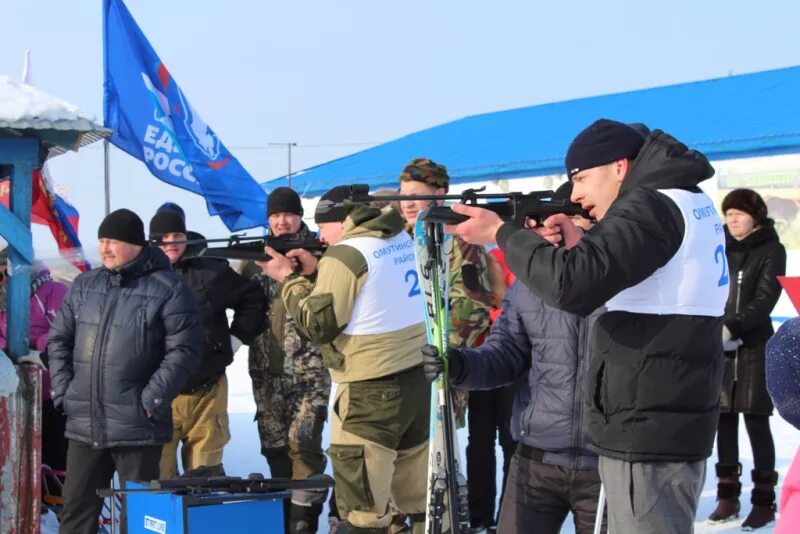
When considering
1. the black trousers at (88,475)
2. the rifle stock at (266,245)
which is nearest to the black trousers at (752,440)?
the rifle stock at (266,245)

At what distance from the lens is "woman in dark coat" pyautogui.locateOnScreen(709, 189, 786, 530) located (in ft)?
20.2

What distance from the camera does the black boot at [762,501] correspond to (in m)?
6.01

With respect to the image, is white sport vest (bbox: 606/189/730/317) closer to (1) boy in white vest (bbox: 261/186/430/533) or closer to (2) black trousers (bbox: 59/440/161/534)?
(1) boy in white vest (bbox: 261/186/430/533)

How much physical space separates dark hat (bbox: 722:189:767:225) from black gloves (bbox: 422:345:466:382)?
127 inches

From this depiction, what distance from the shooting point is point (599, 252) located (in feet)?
9.00

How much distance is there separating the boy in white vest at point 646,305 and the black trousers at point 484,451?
2.99 metres

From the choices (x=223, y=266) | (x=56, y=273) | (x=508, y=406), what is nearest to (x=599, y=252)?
(x=508, y=406)

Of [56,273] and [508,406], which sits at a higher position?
[56,273]

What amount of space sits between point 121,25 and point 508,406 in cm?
478

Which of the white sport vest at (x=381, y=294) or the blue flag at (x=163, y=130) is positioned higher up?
the blue flag at (x=163, y=130)

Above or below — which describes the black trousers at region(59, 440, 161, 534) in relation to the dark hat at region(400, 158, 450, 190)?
below

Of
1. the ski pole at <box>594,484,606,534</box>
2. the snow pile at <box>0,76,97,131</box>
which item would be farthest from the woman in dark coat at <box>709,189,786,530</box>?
the snow pile at <box>0,76,97,131</box>

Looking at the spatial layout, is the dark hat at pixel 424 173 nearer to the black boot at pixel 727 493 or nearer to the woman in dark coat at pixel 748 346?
the woman in dark coat at pixel 748 346

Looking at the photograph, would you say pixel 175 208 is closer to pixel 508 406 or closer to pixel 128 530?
pixel 508 406
